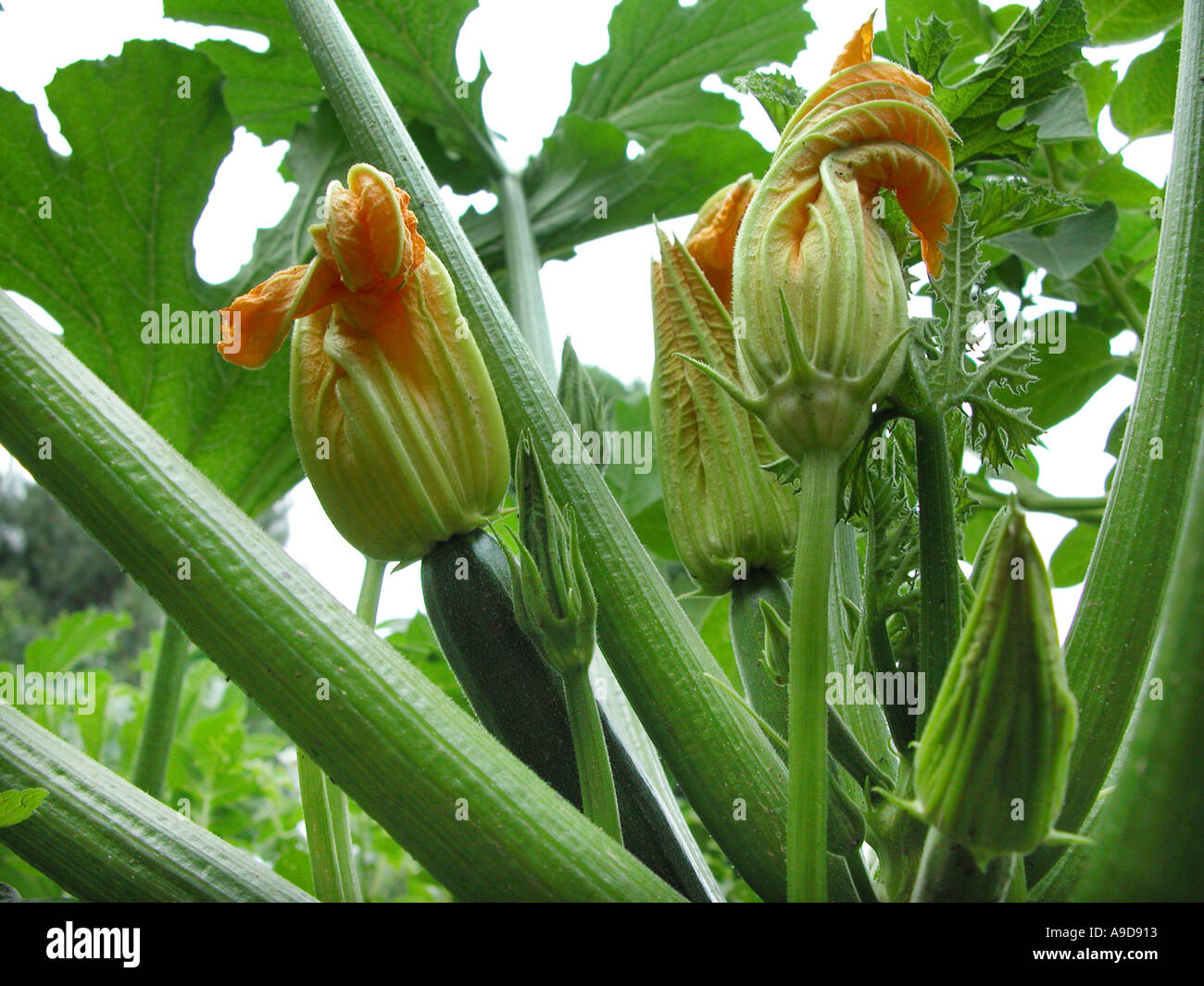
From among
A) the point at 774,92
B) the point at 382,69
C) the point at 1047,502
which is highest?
the point at 382,69

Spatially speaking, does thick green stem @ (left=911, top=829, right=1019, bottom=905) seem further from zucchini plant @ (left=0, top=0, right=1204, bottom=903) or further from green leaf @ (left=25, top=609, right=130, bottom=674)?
green leaf @ (left=25, top=609, right=130, bottom=674)

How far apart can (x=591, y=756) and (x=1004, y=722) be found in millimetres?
384

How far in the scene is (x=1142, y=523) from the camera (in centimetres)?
98

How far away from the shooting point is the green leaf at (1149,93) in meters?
1.63

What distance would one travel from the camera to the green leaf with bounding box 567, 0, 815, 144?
2242mm

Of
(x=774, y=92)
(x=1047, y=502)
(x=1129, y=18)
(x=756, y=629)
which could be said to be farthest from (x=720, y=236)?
(x=1047, y=502)

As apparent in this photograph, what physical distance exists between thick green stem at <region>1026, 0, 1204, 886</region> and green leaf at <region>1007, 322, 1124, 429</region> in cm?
65

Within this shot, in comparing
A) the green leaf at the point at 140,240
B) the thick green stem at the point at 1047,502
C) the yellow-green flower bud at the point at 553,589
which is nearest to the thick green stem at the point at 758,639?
the yellow-green flower bud at the point at 553,589

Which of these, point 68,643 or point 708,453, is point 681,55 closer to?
point 708,453

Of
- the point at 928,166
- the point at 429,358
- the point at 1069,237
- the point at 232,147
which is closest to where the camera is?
the point at 928,166

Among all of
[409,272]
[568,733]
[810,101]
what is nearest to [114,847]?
[568,733]

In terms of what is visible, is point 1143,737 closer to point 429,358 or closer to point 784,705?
point 784,705

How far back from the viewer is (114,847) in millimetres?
975

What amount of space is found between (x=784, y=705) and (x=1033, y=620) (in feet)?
1.73
